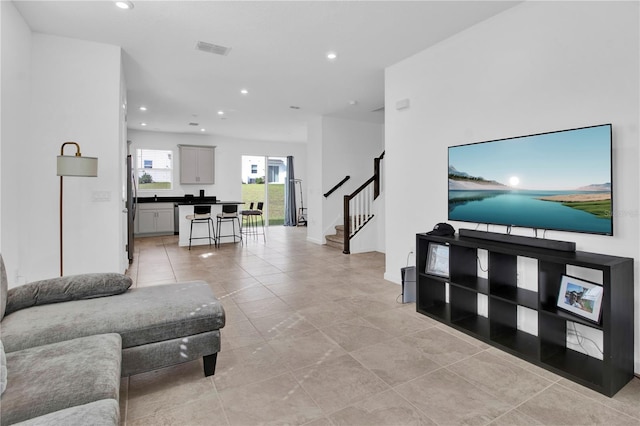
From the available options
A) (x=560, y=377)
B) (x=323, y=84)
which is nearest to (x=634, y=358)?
(x=560, y=377)

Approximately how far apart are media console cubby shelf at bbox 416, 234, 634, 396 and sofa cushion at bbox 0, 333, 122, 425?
2610mm

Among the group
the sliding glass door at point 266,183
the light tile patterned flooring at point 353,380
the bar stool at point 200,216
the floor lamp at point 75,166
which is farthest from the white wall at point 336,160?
the floor lamp at point 75,166

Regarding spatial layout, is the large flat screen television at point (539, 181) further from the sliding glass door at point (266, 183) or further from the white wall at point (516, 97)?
the sliding glass door at point (266, 183)

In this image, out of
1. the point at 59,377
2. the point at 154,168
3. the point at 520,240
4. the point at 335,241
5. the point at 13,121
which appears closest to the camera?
the point at 59,377

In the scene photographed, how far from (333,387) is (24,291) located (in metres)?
2.04

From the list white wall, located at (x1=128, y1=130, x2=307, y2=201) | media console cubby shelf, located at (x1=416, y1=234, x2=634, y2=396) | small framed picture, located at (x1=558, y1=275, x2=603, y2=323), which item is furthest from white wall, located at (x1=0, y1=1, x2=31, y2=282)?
white wall, located at (x1=128, y1=130, x2=307, y2=201)

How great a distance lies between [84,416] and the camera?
3.63 ft

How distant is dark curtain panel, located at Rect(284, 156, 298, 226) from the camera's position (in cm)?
1156

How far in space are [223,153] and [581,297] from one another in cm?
993

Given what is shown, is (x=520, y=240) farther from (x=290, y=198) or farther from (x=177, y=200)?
(x=290, y=198)

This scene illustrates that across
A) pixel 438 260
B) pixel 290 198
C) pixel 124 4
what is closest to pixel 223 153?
pixel 290 198

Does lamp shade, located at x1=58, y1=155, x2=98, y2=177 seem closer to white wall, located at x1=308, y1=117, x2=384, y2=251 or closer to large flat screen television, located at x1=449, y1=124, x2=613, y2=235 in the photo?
large flat screen television, located at x1=449, y1=124, x2=613, y2=235

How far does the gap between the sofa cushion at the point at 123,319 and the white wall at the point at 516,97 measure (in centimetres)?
265

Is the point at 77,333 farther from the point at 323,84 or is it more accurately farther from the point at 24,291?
the point at 323,84
